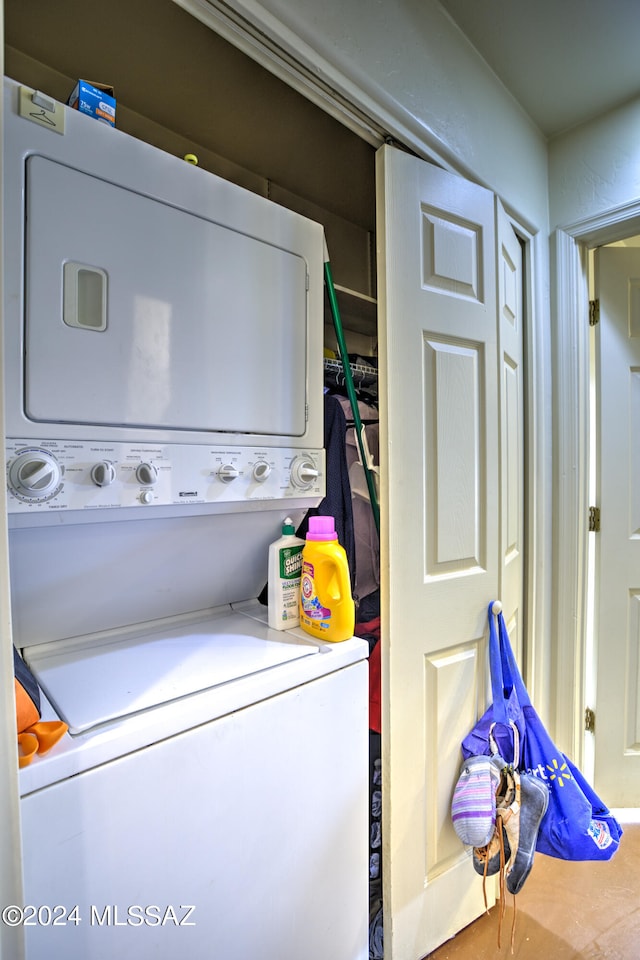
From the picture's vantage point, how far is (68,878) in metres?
0.72

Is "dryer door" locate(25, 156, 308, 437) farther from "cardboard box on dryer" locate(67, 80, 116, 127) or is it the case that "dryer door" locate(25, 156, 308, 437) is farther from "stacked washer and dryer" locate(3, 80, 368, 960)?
"cardboard box on dryer" locate(67, 80, 116, 127)

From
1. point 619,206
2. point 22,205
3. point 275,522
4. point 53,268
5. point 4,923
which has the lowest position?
point 4,923

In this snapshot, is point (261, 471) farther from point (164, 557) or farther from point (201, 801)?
point (201, 801)

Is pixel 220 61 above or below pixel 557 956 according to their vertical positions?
above

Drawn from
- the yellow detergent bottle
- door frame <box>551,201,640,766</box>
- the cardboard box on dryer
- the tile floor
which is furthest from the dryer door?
the tile floor

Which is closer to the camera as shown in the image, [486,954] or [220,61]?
[220,61]

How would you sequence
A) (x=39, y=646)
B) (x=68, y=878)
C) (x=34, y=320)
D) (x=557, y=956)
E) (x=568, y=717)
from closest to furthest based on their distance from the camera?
1. (x=68, y=878)
2. (x=34, y=320)
3. (x=39, y=646)
4. (x=557, y=956)
5. (x=568, y=717)

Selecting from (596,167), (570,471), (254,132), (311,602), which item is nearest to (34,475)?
(311,602)

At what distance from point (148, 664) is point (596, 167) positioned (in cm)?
256

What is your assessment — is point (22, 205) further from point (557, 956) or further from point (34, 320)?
point (557, 956)

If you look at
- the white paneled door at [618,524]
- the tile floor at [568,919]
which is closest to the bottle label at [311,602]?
the tile floor at [568,919]

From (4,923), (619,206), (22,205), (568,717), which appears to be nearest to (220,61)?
(22,205)

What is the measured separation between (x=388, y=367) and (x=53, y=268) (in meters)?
0.86

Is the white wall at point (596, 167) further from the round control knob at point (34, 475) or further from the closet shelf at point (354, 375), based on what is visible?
the round control knob at point (34, 475)
